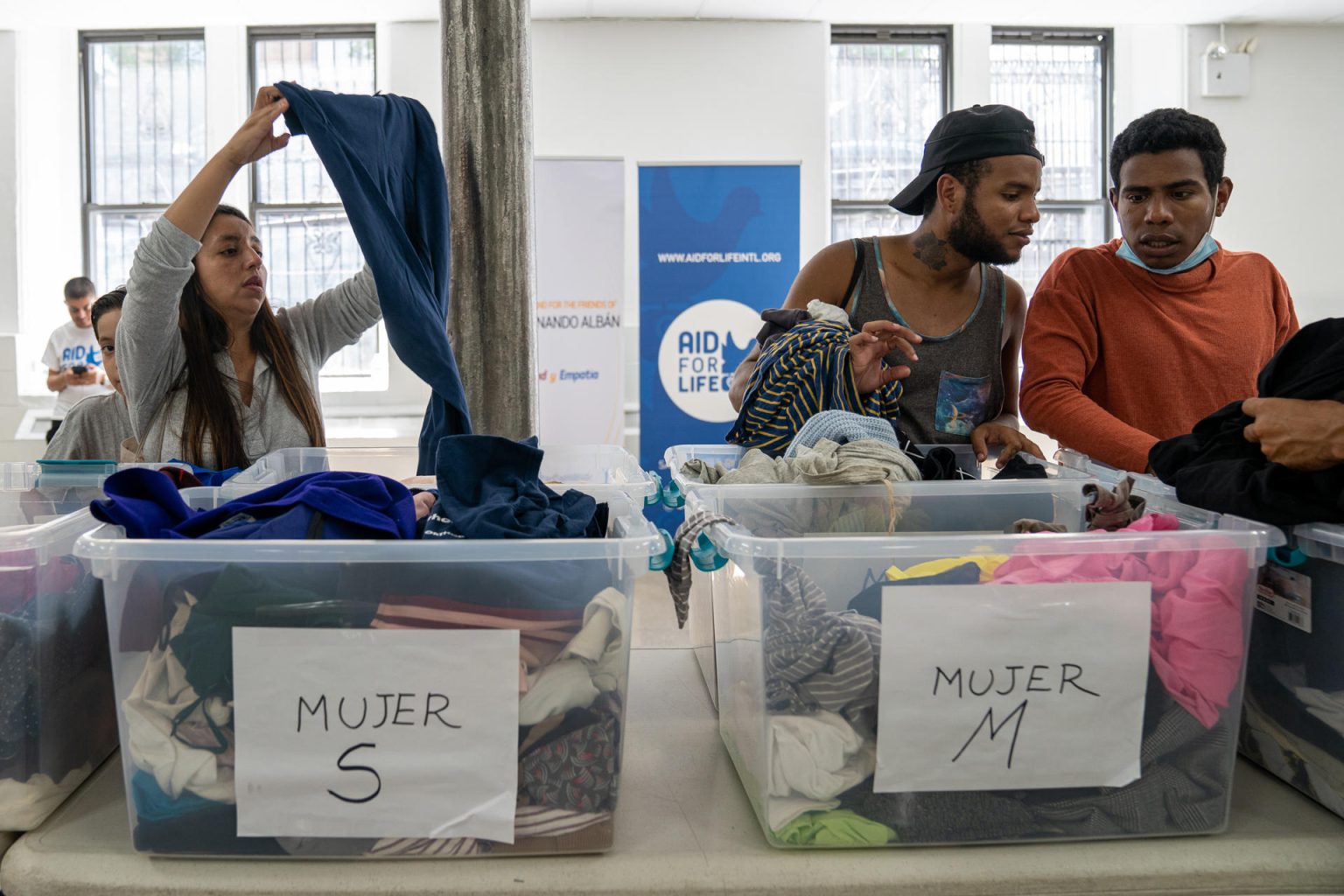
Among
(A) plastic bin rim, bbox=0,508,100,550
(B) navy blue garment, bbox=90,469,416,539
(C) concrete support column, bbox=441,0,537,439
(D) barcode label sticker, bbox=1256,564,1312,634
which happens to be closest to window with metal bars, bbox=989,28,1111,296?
(C) concrete support column, bbox=441,0,537,439

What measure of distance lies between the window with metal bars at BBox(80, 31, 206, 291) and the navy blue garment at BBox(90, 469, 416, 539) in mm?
6513

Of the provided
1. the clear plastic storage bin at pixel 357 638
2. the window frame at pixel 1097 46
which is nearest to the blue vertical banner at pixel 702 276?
the window frame at pixel 1097 46

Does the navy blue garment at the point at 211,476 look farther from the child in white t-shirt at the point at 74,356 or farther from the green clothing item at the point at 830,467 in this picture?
the child in white t-shirt at the point at 74,356

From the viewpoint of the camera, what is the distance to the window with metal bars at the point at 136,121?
21.6 ft

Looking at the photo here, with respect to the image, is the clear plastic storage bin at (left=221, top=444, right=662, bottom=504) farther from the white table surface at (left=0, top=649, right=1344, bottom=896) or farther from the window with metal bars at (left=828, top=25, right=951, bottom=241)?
the window with metal bars at (left=828, top=25, right=951, bottom=241)

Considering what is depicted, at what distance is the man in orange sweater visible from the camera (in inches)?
58.0

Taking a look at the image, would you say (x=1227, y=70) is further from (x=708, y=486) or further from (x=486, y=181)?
(x=708, y=486)

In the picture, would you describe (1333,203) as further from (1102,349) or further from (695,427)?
(1102,349)

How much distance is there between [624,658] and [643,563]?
0.08 metres

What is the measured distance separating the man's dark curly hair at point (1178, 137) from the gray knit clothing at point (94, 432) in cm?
187

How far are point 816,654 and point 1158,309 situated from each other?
3.27 feet

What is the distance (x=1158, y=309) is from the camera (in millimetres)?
1507

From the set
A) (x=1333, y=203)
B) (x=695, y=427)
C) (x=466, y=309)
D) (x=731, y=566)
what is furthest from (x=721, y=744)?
(x=1333, y=203)

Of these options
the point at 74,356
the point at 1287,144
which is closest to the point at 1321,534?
the point at 74,356
